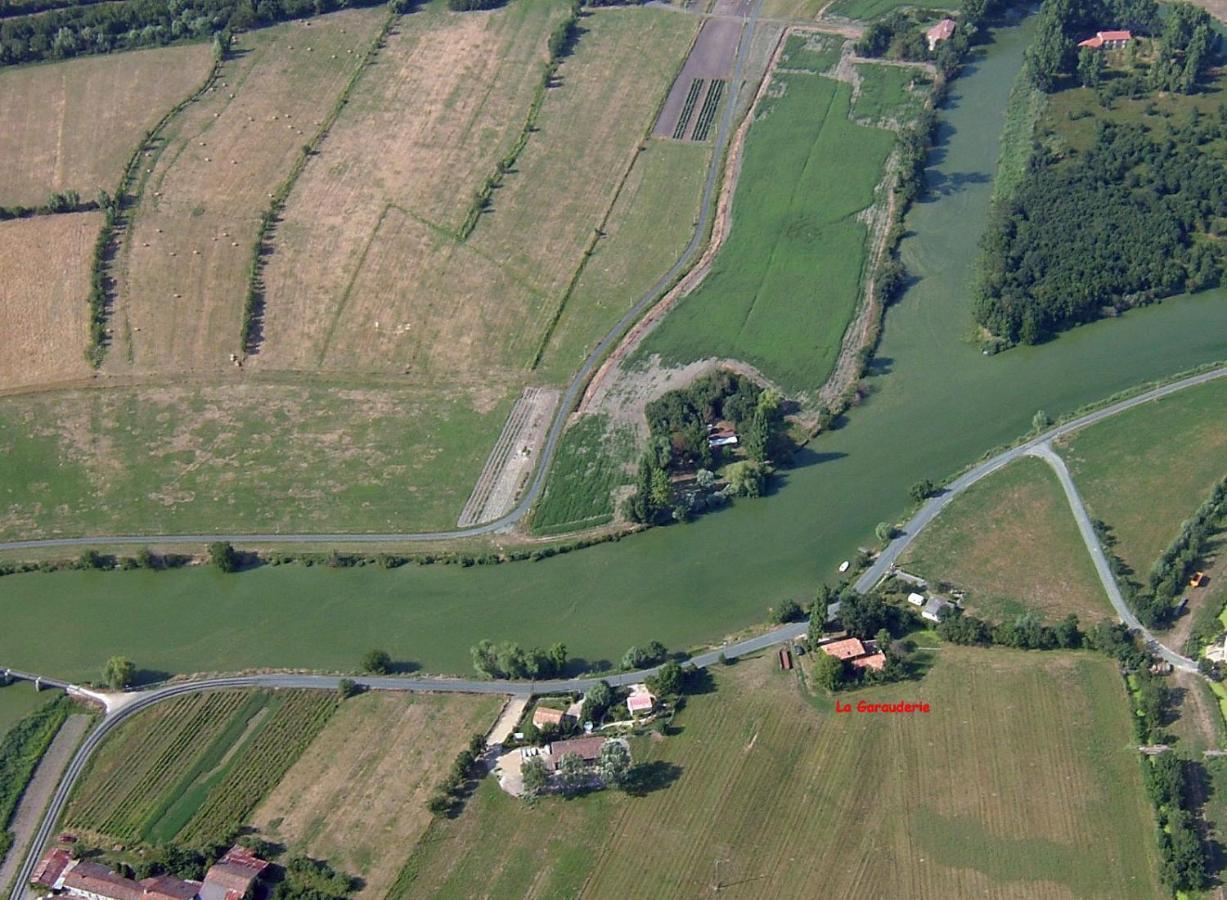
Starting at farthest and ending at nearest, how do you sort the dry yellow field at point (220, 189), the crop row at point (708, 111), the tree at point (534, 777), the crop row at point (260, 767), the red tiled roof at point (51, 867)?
the crop row at point (708, 111) < the dry yellow field at point (220, 189) < the crop row at point (260, 767) < the tree at point (534, 777) < the red tiled roof at point (51, 867)

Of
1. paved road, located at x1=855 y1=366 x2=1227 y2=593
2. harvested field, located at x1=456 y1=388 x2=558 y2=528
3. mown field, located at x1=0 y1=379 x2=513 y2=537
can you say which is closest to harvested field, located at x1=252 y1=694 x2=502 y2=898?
harvested field, located at x1=456 y1=388 x2=558 y2=528

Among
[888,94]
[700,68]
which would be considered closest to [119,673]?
[700,68]

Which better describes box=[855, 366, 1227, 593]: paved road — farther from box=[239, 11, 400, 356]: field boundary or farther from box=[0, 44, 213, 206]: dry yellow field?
box=[0, 44, 213, 206]: dry yellow field

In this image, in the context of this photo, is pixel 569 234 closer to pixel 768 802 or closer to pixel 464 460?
pixel 464 460

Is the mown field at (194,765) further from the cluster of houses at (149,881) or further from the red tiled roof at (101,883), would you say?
the red tiled roof at (101,883)

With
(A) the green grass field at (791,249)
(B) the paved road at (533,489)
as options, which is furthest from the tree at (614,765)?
(A) the green grass field at (791,249)

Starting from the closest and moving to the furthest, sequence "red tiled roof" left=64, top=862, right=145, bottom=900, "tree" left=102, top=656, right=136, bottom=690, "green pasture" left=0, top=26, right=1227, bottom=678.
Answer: "red tiled roof" left=64, top=862, right=145, bottom=900
"tree" left=102, top=656, right=136, bottom=690
"green pasture" left=0, top=26, right=1227, bottom=678

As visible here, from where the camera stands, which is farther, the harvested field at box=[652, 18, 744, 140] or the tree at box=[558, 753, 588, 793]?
the harvested field at box=[652, 18, 744, 140]
